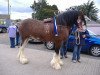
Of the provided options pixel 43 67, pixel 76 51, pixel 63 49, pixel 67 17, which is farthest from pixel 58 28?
pixel 63 49

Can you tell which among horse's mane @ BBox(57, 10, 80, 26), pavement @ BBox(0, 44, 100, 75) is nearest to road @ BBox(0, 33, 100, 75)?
pavement @ BBox(0, 44, 100, 75)

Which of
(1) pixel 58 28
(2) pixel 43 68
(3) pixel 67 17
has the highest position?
(3) pixel 67 17

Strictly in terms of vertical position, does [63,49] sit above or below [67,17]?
below

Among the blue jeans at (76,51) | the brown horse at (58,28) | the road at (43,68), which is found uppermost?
the brown horse at (58,28)

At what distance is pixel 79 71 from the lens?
27.7 feet

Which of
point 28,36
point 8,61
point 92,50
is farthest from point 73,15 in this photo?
point 92,50

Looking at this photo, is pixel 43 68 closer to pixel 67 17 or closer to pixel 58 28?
pixel 58 28

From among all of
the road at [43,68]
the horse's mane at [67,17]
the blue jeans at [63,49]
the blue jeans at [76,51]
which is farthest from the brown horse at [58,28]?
the blue jeans at [63,49]

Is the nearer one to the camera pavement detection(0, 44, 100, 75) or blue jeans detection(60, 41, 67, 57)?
pavement detection(0, 44, 100, 75)

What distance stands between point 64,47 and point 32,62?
1889 millimetres

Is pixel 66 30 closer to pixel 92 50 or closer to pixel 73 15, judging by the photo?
pixel 73 15

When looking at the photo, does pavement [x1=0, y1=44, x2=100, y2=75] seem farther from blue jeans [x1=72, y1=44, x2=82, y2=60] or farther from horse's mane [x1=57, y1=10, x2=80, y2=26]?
horse's mane [x1=57, y1=10, x2=80, y2=26]

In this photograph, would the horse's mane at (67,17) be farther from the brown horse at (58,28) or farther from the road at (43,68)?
the road at (43,68)

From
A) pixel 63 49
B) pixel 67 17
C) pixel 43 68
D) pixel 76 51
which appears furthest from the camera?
pixel 63 49
